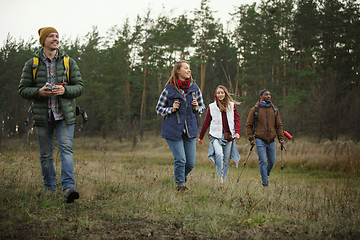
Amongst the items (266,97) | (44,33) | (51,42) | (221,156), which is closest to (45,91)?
(51,42)

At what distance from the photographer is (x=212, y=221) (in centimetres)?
351

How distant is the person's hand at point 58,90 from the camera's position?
12.6ft

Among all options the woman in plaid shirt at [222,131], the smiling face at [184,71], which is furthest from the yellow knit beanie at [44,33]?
the woman in plaid shirt at [222,131]

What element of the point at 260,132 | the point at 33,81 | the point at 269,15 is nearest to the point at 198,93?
the point at 260,132

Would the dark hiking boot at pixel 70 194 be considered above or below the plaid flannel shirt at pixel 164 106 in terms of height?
below

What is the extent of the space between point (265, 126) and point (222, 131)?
3.89ft

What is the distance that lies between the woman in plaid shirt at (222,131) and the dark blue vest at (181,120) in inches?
52.1

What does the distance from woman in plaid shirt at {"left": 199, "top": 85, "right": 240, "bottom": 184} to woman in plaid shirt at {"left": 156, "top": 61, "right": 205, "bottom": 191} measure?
3.88 feet

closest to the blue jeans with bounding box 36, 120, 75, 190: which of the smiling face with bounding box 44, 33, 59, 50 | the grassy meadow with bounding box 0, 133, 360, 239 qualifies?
the grassy meadow with bounding box 0, 133, 360, 239

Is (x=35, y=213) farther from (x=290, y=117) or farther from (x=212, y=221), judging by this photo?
(x=290, y=117)

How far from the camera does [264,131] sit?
6637 mm

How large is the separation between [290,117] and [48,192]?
2606 cm

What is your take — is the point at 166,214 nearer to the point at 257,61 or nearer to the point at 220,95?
the point at 220,95

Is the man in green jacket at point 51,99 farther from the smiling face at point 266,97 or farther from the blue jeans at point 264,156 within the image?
the smiling face at point 266,97
